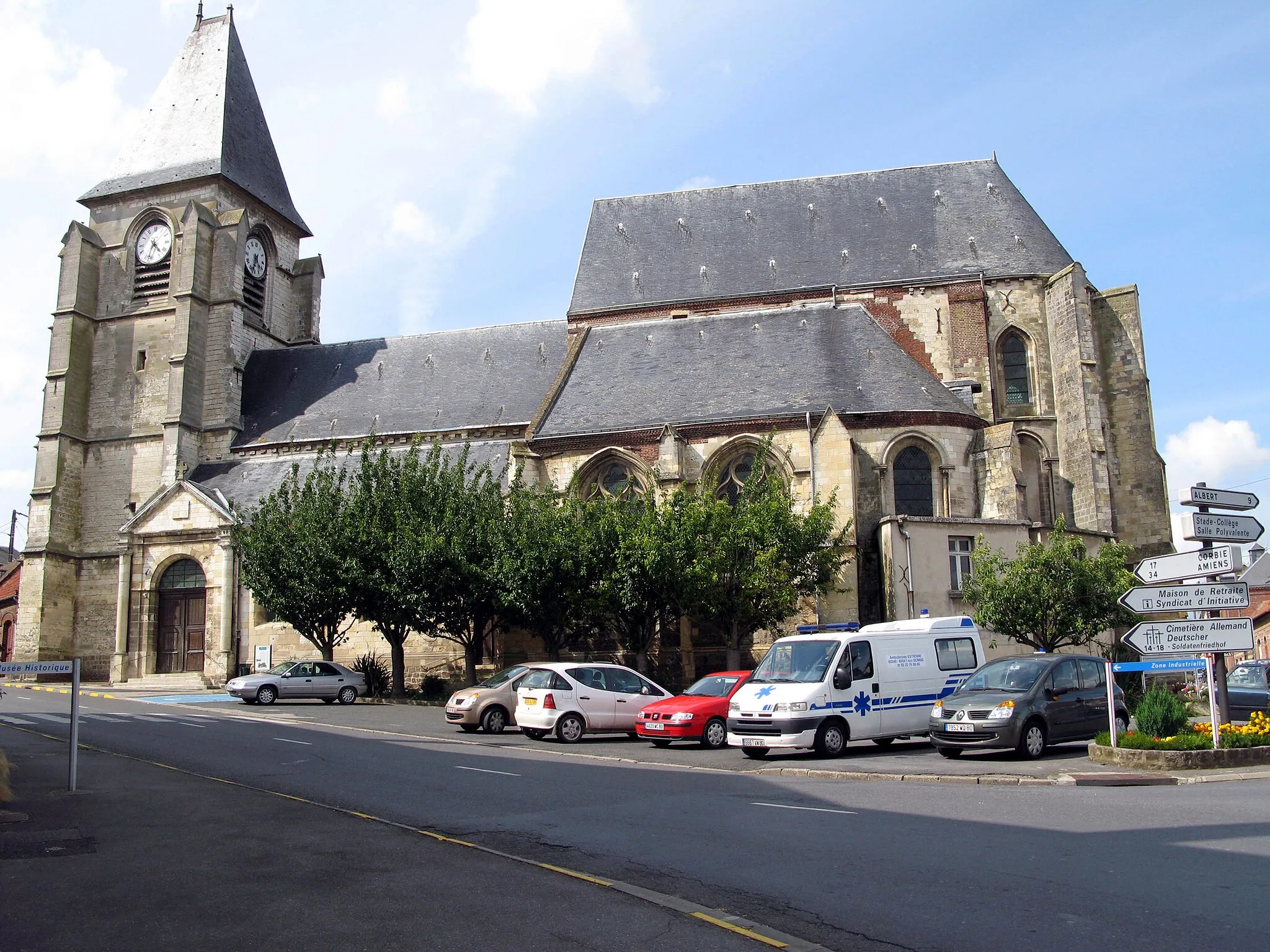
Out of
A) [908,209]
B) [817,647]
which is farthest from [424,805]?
[908,209]

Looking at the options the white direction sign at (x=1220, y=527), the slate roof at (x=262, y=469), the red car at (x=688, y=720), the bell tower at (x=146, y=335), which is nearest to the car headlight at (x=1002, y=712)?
the white direction sign at (x=1220, y=527)

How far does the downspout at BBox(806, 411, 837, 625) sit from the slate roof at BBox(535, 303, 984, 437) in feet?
1.63

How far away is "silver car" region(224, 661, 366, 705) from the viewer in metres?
24.2

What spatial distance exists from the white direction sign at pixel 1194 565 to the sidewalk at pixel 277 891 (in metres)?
8.92

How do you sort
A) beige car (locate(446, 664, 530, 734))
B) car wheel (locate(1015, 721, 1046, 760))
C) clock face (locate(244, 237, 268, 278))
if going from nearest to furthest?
car wheel (locate(1015, 721, 1046, 760)), beige car (locate(446, 664, 530, 734)), clock face (locate(244, 237, 268, 278))

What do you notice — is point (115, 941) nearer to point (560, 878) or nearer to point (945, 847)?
point (560, 878)

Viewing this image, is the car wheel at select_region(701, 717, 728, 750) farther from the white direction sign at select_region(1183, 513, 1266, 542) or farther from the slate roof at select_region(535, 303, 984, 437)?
the slate roof at select_region(535, 303, 984, 437)

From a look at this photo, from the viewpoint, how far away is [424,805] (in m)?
9.32

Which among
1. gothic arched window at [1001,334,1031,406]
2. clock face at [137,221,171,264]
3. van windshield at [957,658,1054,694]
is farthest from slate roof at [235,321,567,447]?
van windshield at [957,658,1054,694]

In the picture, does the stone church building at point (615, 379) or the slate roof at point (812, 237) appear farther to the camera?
the slate roof at point (812, 237)

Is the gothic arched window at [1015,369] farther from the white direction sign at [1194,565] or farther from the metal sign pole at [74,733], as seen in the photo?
the metal sign pole at [74,733]

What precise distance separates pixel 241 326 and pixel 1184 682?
31.6 meters

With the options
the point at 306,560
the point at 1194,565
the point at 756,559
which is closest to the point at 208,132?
the point at 306,560

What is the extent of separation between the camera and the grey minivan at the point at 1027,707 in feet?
42.2
